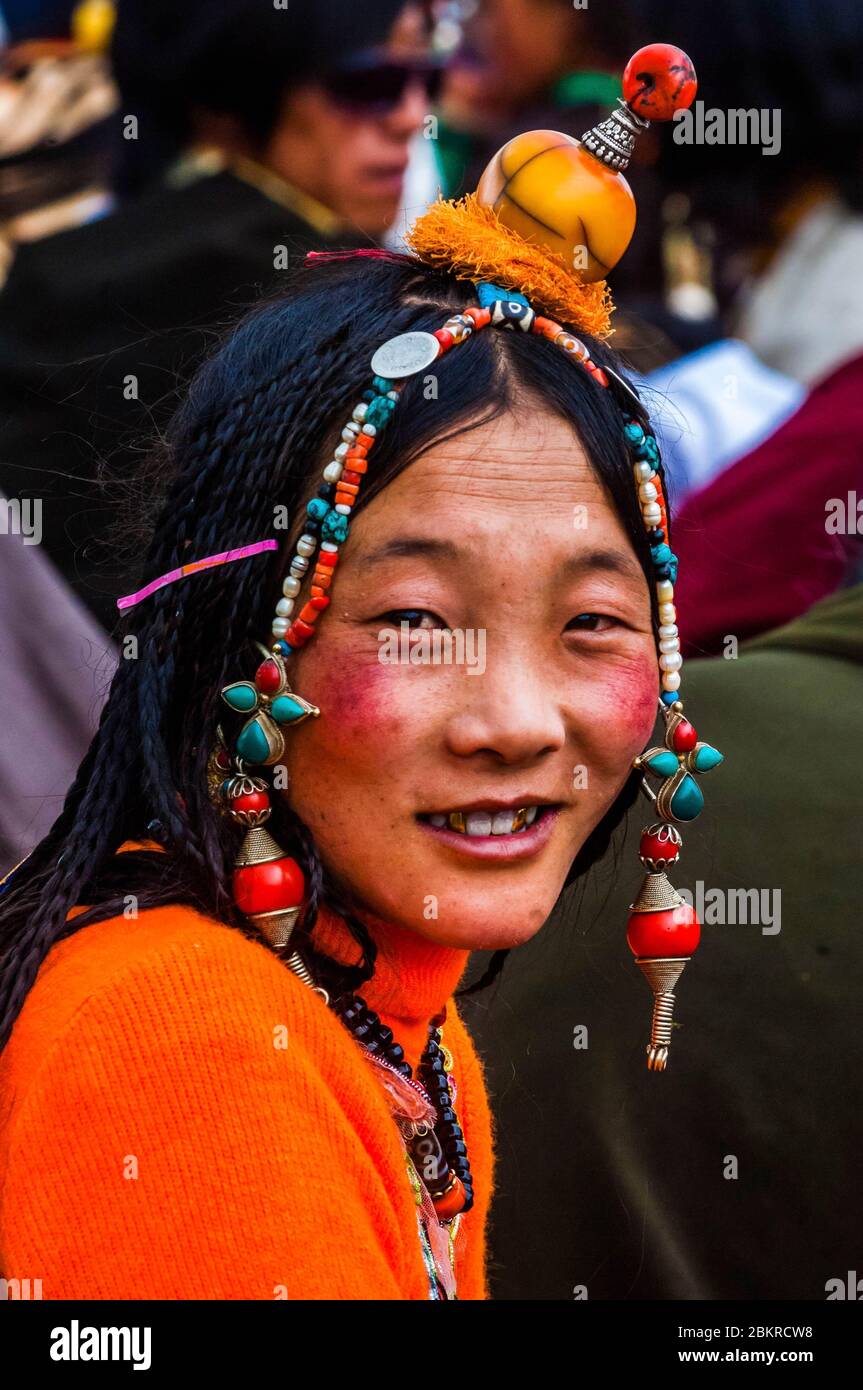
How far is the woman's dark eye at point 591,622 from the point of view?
1.90 m

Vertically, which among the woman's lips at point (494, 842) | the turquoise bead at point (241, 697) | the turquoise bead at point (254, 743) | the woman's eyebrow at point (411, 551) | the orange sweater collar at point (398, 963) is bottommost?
the orange sweater collar at point (398, 963)

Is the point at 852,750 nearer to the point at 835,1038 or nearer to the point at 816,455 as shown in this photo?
the point at 835,1038

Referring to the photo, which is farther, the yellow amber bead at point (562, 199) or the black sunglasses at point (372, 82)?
the black sunglasses at point (372, 82)

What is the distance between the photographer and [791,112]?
16.8 feet

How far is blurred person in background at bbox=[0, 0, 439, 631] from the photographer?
3990 mm

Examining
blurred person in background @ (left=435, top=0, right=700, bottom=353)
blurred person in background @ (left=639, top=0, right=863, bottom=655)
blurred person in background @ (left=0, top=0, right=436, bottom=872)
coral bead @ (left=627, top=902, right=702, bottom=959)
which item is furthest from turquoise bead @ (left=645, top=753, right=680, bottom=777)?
blurred person in background @ (left=435, top=0, right=700, bottom=353)

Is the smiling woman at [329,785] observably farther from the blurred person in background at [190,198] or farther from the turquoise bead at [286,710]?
the blurred person in background at [190,198]

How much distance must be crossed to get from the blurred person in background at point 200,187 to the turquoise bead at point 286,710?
6.66ft

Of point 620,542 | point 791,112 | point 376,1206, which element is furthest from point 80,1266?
point 791,112

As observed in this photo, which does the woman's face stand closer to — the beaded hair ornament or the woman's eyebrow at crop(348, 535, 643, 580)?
the woman's eyebrow at crop(348, 535, 643, 580)

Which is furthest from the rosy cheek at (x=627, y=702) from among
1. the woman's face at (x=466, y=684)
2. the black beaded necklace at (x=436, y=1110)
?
the black beaded necklace at (x=436, y=1110)

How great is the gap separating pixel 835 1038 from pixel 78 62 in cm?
423

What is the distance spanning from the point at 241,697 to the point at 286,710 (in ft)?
0.16

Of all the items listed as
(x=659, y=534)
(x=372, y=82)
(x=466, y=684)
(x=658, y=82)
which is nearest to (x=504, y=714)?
(x=466, y=684)
